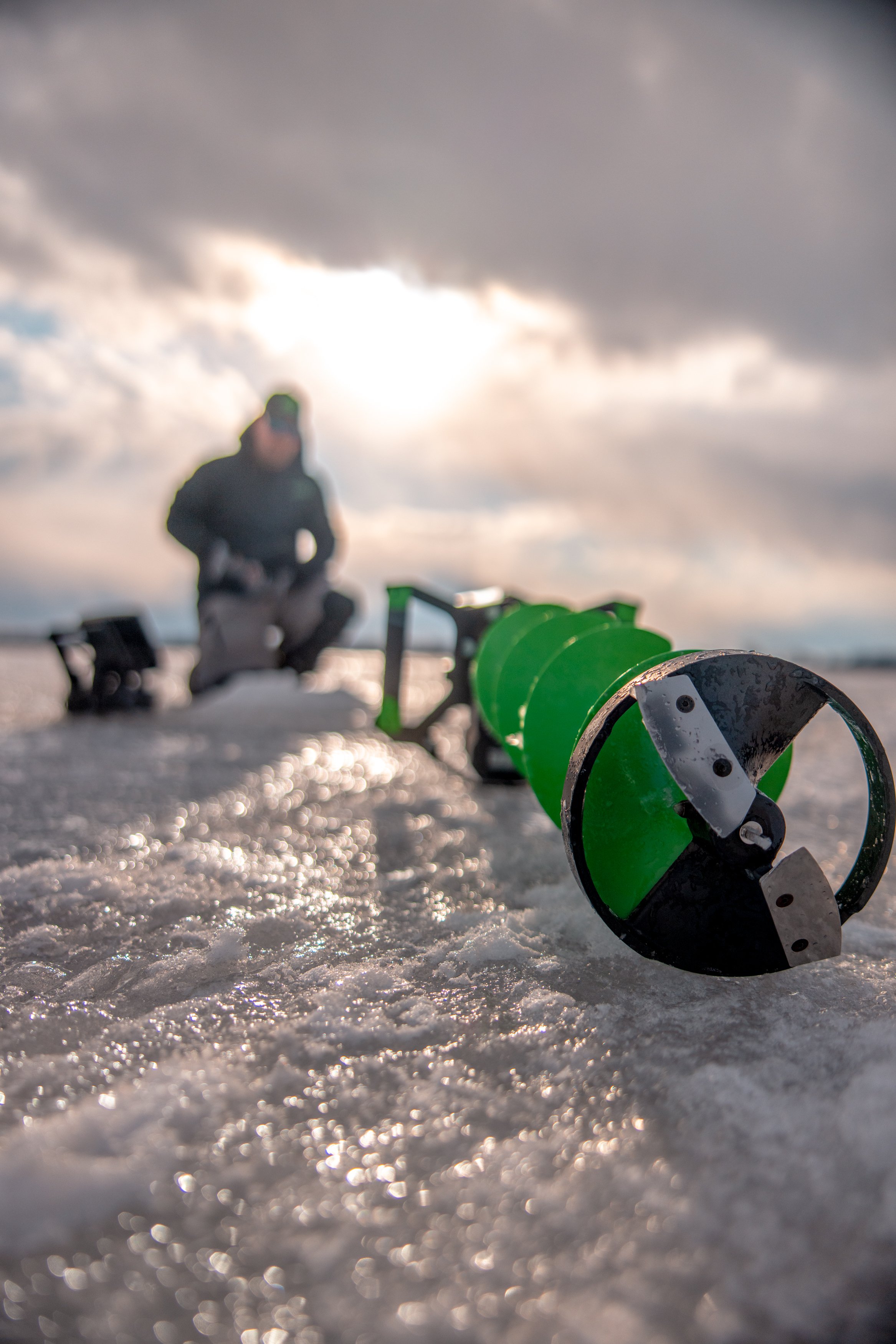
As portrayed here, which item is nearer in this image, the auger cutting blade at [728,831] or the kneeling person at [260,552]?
the auger cutting blade at [728,831]

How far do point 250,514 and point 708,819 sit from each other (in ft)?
21.8

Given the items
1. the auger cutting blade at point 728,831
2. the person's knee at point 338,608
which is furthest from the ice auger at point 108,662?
the auger cutting blade at point 728,831

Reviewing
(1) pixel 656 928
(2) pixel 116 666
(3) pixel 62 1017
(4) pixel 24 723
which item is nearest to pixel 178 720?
(2) pixel 116 666

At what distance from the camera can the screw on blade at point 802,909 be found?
1.31 metres

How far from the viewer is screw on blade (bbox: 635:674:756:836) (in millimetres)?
1301

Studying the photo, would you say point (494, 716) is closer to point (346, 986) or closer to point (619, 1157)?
point (346, 986)

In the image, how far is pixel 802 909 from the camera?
1.33m

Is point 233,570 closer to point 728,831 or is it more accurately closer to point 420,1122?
point 728,831

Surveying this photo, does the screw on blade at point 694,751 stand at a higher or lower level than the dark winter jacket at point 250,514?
lower

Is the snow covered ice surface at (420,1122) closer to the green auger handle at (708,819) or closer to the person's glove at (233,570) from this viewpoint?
the green auger handle at (708,819)

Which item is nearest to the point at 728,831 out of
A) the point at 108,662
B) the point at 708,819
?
the point at 708,819

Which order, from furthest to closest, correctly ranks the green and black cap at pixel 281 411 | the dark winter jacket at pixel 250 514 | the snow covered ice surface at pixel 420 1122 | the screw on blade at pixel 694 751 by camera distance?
the green and black cap at pixel 281 411 → the dark winter jacket at pixel 250 514 → the screw on blade at pixel 694 751 → the snow covered ice surface at pixel 420 1122

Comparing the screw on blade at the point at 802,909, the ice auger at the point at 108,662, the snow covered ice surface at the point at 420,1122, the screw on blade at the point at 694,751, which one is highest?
the screw on blade at the point at 694,751

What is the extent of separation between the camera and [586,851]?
1.46 metres
